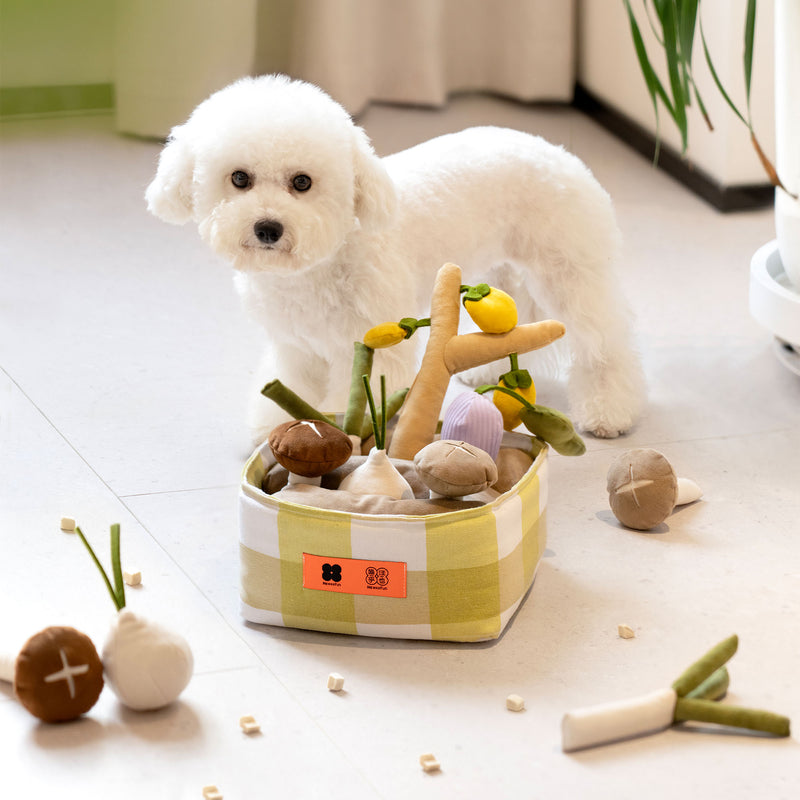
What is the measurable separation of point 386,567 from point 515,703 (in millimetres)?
228

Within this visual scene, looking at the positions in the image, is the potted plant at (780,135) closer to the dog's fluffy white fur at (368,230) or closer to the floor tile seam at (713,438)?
the floor tile seam at (713,438)

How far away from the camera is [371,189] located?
6.31ft

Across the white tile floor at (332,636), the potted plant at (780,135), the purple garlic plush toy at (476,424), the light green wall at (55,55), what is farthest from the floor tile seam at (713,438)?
the light green wall at (55,55)

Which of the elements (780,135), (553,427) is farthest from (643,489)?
(780,135)

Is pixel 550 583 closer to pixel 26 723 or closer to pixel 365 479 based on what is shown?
pixel 365 479

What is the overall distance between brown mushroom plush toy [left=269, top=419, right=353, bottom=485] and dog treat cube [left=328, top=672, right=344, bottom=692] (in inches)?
10.6

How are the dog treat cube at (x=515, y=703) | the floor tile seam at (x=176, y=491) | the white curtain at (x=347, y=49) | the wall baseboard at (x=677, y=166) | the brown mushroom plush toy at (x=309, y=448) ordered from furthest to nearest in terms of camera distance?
1. the white curtain at (x=347, y=49)
2. the wall baseboard at (x=677, y=166)
3. the floor tile seam at (x=176, y=491)
4. the brown mushroom plush toy at (x=309, y=448)
5. the dog treat cube at (x=515, y=703)

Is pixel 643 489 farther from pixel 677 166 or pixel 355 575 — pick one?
pixel 677 166

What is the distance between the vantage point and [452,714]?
5.08 ft

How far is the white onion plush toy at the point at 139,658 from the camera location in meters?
1.49

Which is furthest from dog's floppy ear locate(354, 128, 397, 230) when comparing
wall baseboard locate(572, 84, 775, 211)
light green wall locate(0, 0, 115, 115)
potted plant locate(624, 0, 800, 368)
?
light green wall locate(0, 0, 115, 115)

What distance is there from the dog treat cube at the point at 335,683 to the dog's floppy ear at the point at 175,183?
31.1 inches

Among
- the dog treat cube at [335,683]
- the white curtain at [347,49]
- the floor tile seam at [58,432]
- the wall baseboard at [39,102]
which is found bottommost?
the floor tile seam at [58,432]

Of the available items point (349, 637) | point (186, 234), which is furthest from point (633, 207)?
point (349, 637)
